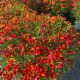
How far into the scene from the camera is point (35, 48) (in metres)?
3.75

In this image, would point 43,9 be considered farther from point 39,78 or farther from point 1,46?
point 39,78

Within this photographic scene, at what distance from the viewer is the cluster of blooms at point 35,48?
141 inches

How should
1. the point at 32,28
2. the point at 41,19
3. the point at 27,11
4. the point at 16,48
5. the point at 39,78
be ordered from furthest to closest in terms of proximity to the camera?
the point at 27,11, the point at 41,19, the point at 32,28, the point at 16,48, the point at 39,78

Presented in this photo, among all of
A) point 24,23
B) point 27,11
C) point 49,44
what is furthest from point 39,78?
point 27,11

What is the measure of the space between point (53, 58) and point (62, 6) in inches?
127

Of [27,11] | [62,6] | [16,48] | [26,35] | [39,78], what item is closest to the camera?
[39,78]

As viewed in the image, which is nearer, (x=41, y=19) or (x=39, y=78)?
(x=39, y=78)

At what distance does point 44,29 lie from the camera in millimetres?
4348

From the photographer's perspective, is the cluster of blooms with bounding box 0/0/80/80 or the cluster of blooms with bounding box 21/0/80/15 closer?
the cluster of blooms with bounding box 0/0/80/80

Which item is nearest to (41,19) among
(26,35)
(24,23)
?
(24,23)

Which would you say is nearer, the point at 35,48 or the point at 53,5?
the point at 35,48

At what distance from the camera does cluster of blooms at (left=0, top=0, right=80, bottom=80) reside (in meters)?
3.59

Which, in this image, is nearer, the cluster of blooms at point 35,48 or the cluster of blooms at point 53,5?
the cluster of blooms at point 35,48

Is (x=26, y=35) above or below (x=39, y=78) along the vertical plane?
above
